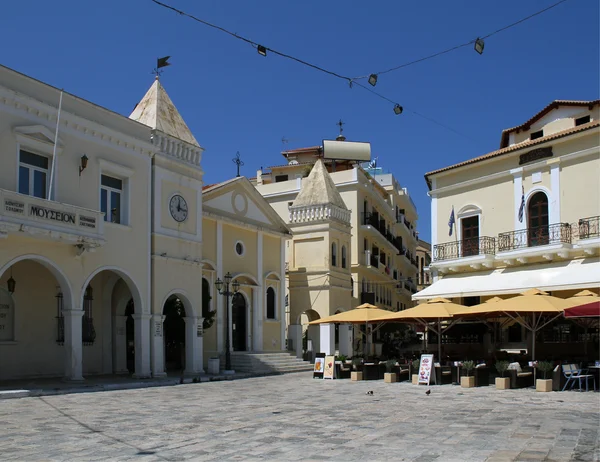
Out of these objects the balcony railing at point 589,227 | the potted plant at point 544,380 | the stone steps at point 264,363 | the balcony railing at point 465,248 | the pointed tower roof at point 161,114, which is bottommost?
the stone steps at point 264,363

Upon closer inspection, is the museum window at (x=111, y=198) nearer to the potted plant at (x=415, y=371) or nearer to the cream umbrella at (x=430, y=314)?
the cream umbrella at (x=430, y=314)

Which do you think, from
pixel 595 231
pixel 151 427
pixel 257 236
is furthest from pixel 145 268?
pixel 595 231

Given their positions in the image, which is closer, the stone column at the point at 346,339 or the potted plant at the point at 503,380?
the potted plant at the point at 503,380

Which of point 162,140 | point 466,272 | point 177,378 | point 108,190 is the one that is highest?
point 162,140

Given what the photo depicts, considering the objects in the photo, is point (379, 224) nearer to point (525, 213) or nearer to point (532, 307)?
point (525, 213)

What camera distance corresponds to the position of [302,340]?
Answer: 3541 centimetres

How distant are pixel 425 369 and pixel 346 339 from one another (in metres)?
15.1

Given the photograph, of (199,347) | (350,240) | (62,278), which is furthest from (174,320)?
(350,240)

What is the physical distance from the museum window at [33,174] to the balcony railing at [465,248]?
1720cm

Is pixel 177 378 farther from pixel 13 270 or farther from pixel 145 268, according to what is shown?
pixel 13 270

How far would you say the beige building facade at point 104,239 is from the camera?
19.6 m

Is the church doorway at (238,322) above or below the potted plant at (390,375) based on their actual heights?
above

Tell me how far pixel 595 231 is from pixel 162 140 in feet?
52.8

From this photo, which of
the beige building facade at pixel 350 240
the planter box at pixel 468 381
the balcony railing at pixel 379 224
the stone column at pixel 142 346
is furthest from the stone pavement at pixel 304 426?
the balcony railing at pixel 379 224
